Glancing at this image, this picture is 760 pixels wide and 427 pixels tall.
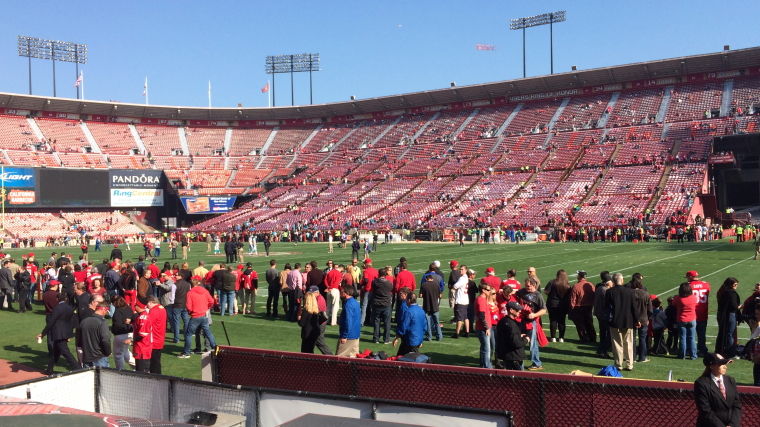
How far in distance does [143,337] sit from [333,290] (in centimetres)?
526

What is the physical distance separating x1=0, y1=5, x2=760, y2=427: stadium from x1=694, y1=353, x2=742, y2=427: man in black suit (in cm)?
7

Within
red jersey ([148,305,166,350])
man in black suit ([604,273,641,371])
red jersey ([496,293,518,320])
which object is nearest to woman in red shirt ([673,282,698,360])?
man in black suit ([604,273,641,371])

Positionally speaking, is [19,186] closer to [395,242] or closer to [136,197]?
[136,197]

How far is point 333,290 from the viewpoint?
Result: 13.4 metres

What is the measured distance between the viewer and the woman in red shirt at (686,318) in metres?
9.77

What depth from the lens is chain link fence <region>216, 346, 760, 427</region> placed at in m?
5.34

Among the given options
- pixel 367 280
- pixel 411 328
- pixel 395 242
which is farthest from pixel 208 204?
pixel 411 328

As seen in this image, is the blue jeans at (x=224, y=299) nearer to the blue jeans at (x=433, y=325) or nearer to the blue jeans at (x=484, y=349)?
the blue jeans at (x=433, y=325)

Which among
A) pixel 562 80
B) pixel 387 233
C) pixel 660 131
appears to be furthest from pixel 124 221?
pixel 660 131

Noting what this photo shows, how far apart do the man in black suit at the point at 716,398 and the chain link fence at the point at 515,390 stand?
1.08 ft

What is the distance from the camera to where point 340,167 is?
73438 mm

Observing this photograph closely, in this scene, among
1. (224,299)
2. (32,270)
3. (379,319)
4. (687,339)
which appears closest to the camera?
(687,339)

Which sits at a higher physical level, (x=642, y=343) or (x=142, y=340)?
(x=142, y=340)

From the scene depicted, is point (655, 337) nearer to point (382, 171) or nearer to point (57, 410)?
point (57, 410)
